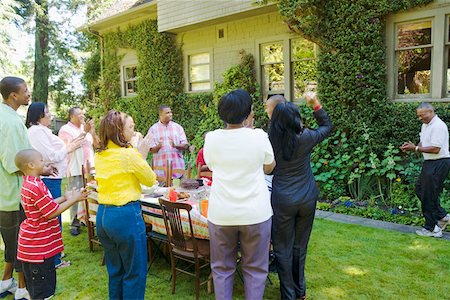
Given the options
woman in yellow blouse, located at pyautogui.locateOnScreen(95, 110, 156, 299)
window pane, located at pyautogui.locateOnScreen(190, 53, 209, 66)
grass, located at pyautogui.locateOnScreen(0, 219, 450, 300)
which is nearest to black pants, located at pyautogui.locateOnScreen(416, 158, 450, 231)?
grass, located at pyautogui.locateOnScreen(0, 219, 450, 300)

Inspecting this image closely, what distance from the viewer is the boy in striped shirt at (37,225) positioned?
304 cm

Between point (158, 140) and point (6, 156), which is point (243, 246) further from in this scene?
point (158, 140)

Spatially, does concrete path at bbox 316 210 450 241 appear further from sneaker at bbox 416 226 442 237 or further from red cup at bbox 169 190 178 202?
red cup at bbox 169 190 178 202

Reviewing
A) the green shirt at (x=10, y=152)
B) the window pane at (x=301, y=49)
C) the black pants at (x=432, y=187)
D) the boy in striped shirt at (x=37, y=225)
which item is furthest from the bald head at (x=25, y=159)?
the window pane at (x=301, y=49)

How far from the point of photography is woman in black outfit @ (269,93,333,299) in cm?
295

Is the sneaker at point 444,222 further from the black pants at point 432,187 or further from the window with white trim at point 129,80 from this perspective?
the window with white trim at point 129,80

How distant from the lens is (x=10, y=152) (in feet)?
10.7

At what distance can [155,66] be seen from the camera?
11.2 m

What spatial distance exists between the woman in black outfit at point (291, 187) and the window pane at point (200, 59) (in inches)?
312

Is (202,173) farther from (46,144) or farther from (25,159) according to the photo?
(25,159)

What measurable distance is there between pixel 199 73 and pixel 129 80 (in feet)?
11.1

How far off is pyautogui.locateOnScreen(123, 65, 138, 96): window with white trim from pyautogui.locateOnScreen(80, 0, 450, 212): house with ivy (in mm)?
2764

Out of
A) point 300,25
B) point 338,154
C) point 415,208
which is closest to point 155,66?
point 300,25

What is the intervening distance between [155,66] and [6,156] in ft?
27.6
